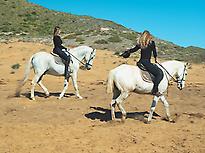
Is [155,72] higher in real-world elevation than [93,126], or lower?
higher

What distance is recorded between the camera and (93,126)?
40.9 feet

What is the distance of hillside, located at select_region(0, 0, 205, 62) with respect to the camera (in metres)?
48.4

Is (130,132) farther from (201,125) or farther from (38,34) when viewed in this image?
(38,34)

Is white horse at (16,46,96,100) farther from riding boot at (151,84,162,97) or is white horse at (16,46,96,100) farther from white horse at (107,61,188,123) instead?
riding boot at (151,84,162,97)

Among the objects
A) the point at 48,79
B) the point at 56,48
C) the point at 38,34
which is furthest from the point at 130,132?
the point at 38,34

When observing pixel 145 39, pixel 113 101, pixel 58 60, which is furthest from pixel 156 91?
pixel 58 60

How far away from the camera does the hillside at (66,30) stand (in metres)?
48.4

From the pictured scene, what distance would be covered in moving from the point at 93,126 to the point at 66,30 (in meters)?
53.1

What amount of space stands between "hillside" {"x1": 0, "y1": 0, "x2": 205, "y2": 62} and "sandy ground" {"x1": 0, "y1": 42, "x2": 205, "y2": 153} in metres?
27.3

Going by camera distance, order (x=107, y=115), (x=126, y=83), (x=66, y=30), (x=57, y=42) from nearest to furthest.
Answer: (x=126, y=83) → (x=107, y=115) → (x=57, y=42) → (x=66, y=30)

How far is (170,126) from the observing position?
12547 millimetres

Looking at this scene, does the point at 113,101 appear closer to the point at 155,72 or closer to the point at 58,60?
the point at 155,72

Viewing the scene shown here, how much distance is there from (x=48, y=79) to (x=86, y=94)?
7.33 meters

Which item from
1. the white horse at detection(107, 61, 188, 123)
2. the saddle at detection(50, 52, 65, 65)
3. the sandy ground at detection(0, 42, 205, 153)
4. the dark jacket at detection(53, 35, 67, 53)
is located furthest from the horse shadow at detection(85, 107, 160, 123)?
the dark jacket at detection(53, 35, 67, 53)
